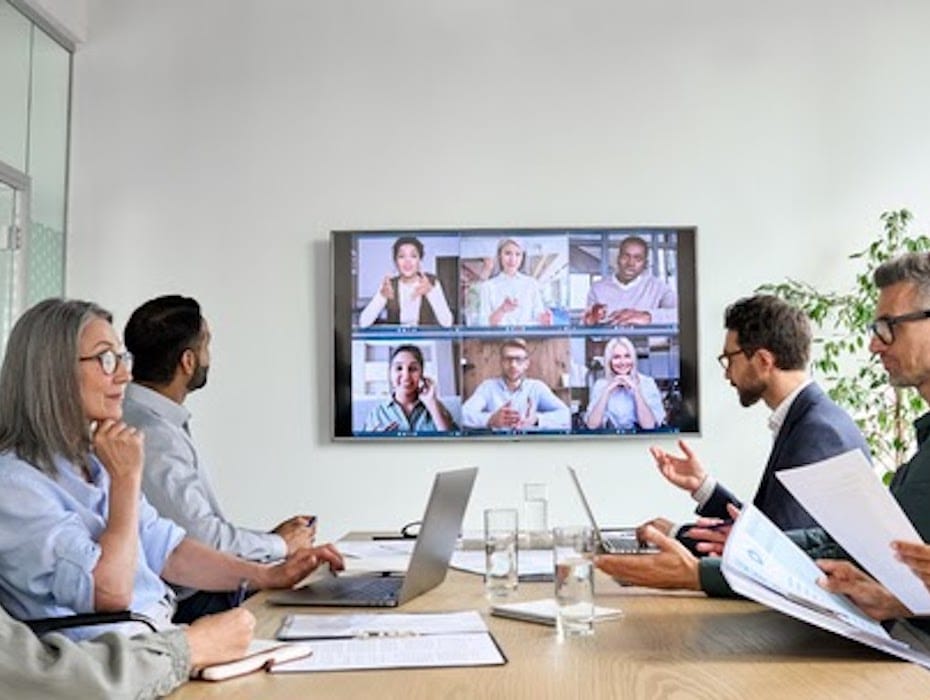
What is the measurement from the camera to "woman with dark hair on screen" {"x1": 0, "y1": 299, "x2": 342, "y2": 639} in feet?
4.62

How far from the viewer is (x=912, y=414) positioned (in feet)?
12.4

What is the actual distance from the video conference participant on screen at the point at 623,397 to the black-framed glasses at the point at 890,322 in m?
1.93

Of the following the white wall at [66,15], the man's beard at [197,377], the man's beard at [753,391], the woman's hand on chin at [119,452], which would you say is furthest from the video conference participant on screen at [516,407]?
the woman's hand on chin at [119,452]

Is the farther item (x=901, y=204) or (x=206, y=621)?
(x=901, y=204)

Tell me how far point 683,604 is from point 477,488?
92.5 inches

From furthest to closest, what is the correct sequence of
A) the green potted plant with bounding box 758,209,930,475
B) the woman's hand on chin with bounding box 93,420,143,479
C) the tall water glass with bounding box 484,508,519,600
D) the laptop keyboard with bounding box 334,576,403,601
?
1. the green potted plant with bounding box 758,209,930,475
2. the tall water glass with bounding box 484,508,519,600
3. the laptop keyboard with bounding box 334,576,403,601
4. the woman's hand on chin with bounding box 93,420,143,479

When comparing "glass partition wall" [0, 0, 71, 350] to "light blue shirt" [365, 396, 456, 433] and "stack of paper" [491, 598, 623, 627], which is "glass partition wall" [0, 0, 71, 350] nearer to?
"light blue shirt" [365, 396, 456, 433]

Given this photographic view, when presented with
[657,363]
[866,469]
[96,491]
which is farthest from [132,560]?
[657,363]

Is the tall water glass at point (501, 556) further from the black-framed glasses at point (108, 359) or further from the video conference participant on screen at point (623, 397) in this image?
the video conference participant on screen at point (623, 397)

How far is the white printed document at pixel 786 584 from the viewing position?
1.28 meters

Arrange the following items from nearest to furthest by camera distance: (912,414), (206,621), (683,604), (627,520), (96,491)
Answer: (206,621), (96,491), (683,604), (912,414), (627,520)

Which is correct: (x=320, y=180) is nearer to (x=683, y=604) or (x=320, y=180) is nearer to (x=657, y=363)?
(x=657, y=363)

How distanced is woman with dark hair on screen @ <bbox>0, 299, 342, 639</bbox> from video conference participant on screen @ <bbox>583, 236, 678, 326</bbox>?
2542mm

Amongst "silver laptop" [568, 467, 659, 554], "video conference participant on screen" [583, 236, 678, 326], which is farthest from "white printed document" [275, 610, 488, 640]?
"video conference participant on screen" [583, 236, 678, 326]
